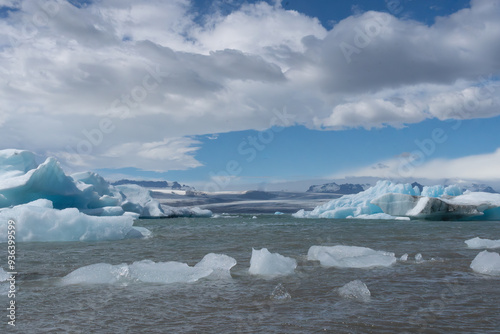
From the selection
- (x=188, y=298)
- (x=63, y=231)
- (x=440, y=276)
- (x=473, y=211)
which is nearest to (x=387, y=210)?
(x=473, y=211)

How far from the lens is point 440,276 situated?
605 centimetres

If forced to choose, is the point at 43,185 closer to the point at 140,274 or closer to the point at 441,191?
the point at 140,274

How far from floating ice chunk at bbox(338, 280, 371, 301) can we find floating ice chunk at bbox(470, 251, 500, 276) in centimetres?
280

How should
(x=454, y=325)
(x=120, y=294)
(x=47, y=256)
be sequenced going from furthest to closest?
(x=47, y=256), (x=120, y=294), (x=454, y=325)

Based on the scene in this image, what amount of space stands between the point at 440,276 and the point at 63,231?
41.5ft

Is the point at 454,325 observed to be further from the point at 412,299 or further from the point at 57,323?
the point at 57,323

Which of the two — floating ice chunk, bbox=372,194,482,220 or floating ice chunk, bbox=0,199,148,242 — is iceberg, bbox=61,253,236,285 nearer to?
floating ice chunk, bbox=0,199,148,242

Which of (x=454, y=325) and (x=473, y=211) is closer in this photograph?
(x=454, y=325)

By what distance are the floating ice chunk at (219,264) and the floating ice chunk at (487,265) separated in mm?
4050

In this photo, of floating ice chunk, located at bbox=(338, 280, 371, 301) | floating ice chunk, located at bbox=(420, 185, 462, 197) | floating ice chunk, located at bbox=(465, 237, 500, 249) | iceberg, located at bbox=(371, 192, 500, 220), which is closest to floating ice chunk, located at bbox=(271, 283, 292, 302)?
floating ice chunk, located at bbox=(338, 280, 371, 301)

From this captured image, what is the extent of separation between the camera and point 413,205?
35.4 meters

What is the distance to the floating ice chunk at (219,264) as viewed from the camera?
6.18 meters

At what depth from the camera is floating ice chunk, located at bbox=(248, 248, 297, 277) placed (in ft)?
21.1

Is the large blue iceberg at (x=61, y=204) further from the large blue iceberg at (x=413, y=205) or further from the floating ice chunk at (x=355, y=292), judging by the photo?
the large blue iceberg at (x=413, y=205)
